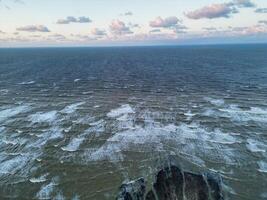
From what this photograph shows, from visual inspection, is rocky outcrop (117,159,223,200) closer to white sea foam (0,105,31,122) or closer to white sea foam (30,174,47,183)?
white sea foam (30,174,47,183)

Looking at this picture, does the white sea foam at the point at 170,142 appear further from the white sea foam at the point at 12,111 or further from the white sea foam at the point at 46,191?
the white sea foam at the point at 12,111

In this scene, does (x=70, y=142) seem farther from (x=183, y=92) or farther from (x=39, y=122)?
(x=183, y=92)

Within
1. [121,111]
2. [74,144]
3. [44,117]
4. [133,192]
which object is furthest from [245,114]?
[44,117]

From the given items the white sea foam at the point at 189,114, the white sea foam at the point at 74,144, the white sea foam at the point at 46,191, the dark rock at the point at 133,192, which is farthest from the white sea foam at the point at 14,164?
the white sea foam at the point at 189,114

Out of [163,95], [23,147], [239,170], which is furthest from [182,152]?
[163,95]

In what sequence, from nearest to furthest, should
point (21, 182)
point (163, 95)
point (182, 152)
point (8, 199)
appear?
point (8, 199) → point (21, 182) → point (182, 152) → point (163, 95)

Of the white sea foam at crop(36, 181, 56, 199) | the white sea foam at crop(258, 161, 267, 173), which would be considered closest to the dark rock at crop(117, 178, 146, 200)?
the white sea foam at crop(36, 181, 56, 199)

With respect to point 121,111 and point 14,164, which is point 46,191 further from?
point 121,111
